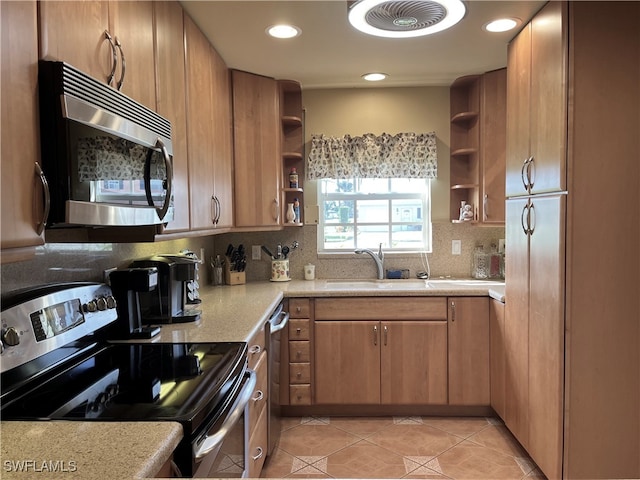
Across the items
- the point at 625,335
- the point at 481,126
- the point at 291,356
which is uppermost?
the point at 481,126

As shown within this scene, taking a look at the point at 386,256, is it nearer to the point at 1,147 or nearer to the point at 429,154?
the point at 429,154

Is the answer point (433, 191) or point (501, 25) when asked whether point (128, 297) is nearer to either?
point (501, 25)

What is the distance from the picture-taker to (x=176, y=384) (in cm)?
134

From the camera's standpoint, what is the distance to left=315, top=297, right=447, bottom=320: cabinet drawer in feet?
10.1

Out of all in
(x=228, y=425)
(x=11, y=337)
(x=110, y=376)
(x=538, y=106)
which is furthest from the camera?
(x=538, y=106)

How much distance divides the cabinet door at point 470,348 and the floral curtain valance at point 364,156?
109 centimetres

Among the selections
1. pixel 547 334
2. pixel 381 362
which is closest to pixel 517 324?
pixel 547 334

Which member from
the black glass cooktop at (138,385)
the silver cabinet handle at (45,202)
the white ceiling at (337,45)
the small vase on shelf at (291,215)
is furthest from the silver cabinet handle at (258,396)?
the white ceiling at (337,45)

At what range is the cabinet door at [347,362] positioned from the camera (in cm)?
311

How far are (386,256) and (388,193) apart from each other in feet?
1.64

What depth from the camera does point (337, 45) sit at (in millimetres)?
2646

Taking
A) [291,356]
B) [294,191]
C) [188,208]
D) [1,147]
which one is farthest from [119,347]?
[294,191]

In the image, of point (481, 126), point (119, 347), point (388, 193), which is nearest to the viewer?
point (119, 347)

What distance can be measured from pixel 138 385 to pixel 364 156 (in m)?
2.64
